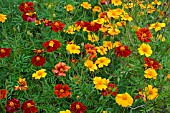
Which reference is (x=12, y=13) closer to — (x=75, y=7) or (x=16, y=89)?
(x=75, y=7)

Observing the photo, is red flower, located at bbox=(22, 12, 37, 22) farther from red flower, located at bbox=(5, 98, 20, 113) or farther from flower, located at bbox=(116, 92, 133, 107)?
flower, located at bbox=(116, 92, 133, 107)

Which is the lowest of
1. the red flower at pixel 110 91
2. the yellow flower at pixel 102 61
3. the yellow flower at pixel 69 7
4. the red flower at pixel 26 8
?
the red flower at pixel 110 91

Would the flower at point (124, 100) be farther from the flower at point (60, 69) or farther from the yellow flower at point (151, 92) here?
the flower at point (60, 69)

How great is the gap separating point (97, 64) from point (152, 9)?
0.93m

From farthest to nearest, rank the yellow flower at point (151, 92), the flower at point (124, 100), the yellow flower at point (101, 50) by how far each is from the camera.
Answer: the yellow flower at point (101, 50) → the yellow flower at point (151, 92) → the flower at point (124, 100)

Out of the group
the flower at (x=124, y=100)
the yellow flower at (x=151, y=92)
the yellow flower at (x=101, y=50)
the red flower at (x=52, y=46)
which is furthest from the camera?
the yellow flower at (x=101, y=50)

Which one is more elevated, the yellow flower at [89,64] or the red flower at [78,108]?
the yellow flower at [89,64]

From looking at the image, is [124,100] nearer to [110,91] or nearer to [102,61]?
[110,91]

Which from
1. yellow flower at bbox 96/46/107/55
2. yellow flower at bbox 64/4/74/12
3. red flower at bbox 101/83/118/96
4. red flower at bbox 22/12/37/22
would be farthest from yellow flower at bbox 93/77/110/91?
yellow flower at bbox 64/4/74/12

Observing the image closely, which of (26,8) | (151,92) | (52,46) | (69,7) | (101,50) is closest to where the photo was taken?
(151,92)

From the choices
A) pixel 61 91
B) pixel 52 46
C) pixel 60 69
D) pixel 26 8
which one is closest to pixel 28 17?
pixel 26 8

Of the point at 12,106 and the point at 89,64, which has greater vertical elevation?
the point at 89,64

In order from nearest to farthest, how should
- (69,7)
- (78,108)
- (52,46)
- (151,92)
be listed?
(78,108)
(151,92)
(52,46)
(69,7)

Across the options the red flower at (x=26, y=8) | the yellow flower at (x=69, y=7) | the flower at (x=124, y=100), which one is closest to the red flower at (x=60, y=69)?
the flower at (x=124, y=100)
